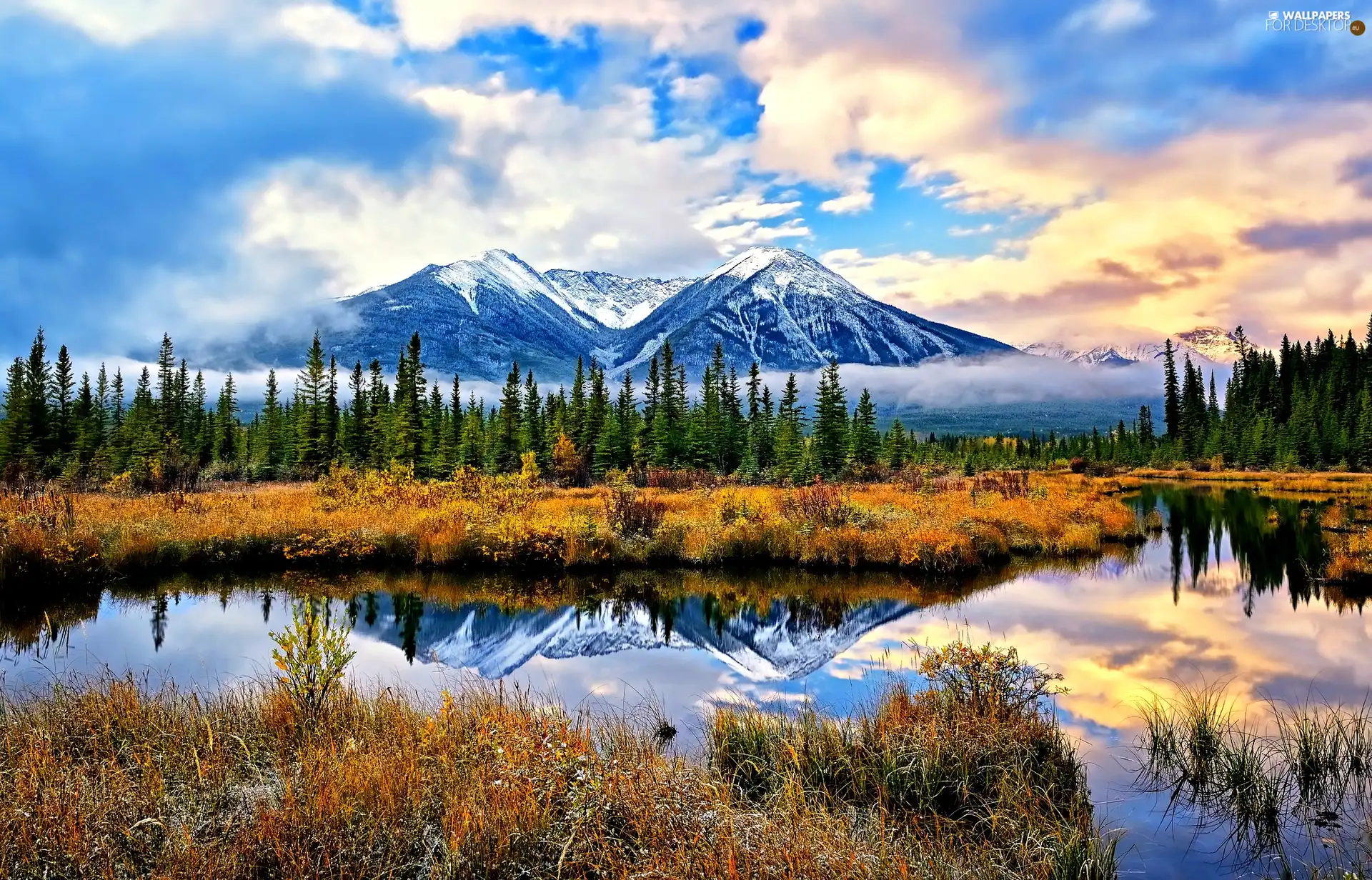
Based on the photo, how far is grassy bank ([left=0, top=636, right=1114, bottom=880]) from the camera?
5.27 m

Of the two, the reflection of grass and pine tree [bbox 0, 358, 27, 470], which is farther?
pine tree [bbox 0, 358, 27, 470]

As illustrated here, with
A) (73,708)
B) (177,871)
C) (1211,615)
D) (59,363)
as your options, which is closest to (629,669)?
(73,708)

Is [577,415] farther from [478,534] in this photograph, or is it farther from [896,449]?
[478,534]

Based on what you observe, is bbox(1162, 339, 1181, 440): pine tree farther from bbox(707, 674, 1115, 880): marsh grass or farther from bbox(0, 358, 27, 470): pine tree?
bbox(0, 358, 27, 470): pine tree

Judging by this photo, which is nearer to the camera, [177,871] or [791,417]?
[177,871]

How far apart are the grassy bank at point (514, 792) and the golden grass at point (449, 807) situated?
0.08 ft

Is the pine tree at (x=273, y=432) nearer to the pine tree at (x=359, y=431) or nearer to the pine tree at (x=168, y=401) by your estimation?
the pine tree at (x=359, y=431)

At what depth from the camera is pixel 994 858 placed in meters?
6.10

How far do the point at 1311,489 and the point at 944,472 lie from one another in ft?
92.1

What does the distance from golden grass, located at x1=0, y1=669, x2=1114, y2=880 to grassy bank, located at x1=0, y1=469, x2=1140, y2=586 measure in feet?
48.0

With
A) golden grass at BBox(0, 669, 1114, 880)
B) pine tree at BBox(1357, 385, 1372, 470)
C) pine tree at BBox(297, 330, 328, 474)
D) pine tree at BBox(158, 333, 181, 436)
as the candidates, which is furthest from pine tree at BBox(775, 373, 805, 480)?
pine tree at BBox(158, 333, 181, 436)

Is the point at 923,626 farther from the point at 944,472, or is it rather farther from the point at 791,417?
the point at 944,472

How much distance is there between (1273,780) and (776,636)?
8.97 meters

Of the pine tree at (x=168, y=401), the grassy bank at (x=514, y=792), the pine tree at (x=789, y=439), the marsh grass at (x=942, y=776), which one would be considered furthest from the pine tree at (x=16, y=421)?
the marsh grass at (x=942, y=776)
